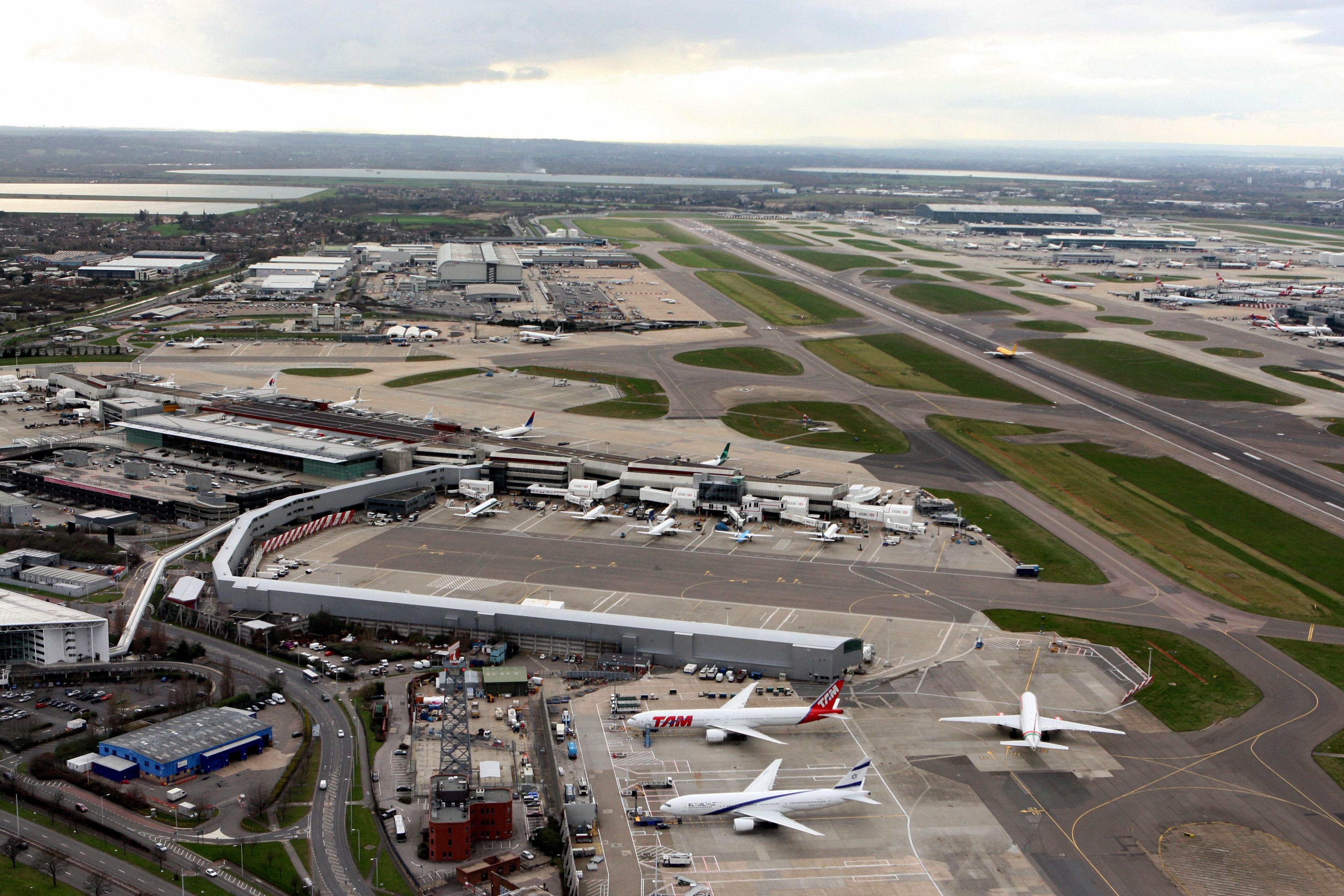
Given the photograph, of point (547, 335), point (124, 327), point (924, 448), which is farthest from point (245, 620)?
point (124, 327)

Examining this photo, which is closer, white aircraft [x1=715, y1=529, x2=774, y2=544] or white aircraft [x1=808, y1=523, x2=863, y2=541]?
white aircraft [x1=808, y1=523, x2=863, y2=541]

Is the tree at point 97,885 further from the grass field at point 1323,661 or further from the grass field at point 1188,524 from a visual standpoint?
the grass field at point 1188,524

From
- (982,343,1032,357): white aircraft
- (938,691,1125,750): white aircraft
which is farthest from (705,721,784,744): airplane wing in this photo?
(982,343,1032,357): white aircraft

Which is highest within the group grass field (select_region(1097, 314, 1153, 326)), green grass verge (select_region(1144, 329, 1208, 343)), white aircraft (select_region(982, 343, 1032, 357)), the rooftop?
grass field (select_region(1097, 314, 1153, 326))

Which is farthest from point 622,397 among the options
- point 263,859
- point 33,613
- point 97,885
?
point 97,885

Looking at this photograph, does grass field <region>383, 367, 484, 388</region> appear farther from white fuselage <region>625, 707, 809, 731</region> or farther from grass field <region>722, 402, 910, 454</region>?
white fuselage <region>625, 707, 809, 731</region>

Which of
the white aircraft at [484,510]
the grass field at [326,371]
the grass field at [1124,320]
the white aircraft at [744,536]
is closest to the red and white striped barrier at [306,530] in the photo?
the white aircraft at [484,510]

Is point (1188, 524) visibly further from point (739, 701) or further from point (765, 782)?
point (765, 782)
